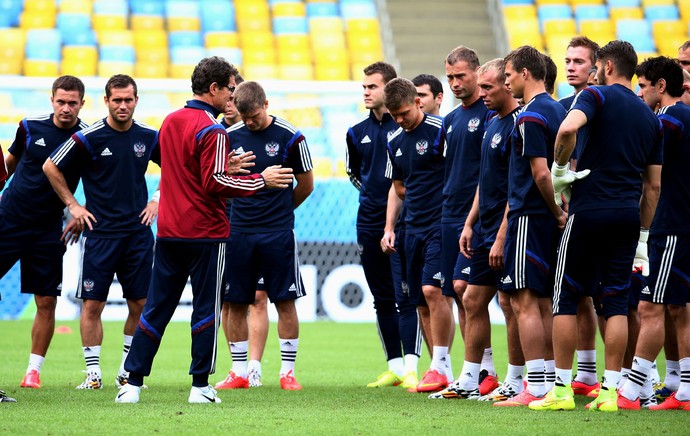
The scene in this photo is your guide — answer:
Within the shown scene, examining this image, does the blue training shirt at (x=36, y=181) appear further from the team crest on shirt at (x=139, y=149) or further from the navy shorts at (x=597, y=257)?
the navy shorts at (x=597, y=257)

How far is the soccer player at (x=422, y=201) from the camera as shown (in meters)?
7.52

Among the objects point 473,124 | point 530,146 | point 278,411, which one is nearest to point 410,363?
point 473,124

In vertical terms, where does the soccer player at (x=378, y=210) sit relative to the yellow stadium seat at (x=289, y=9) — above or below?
below

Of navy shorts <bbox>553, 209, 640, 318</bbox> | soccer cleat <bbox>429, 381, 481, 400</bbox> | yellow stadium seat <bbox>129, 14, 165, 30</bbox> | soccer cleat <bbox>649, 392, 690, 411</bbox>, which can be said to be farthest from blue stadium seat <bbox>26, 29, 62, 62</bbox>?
soccer cleat <bbox>649, 392, 690, 411</bbox>

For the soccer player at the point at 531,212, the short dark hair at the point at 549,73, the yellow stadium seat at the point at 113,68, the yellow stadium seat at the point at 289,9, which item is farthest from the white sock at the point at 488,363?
the yellow stadium seat at the point at 289,9

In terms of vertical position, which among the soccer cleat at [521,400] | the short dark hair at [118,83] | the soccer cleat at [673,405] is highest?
the short dark hair at [118,83]

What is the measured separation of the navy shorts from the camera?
5965mm

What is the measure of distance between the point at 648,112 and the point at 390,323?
3274mm

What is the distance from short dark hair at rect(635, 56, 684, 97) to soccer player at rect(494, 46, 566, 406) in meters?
0.78

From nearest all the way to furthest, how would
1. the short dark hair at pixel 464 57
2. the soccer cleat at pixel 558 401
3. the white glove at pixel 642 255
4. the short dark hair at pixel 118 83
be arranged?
the soccer cleat at pixel 558 401 < the white glove at pixel 642 255 < the short dark hair at pixel 464 57 < the short dark hair at pixel 118 83

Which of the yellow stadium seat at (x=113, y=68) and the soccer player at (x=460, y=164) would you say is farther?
the yellow stadium seat at (x=113, y=68)

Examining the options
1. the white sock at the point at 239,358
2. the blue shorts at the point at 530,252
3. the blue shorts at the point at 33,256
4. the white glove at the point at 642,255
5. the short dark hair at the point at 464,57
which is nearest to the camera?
the blue shorts at the point at 530,252

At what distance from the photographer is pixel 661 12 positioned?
2169 cm

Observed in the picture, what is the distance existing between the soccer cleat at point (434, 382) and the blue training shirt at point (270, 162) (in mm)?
1587
